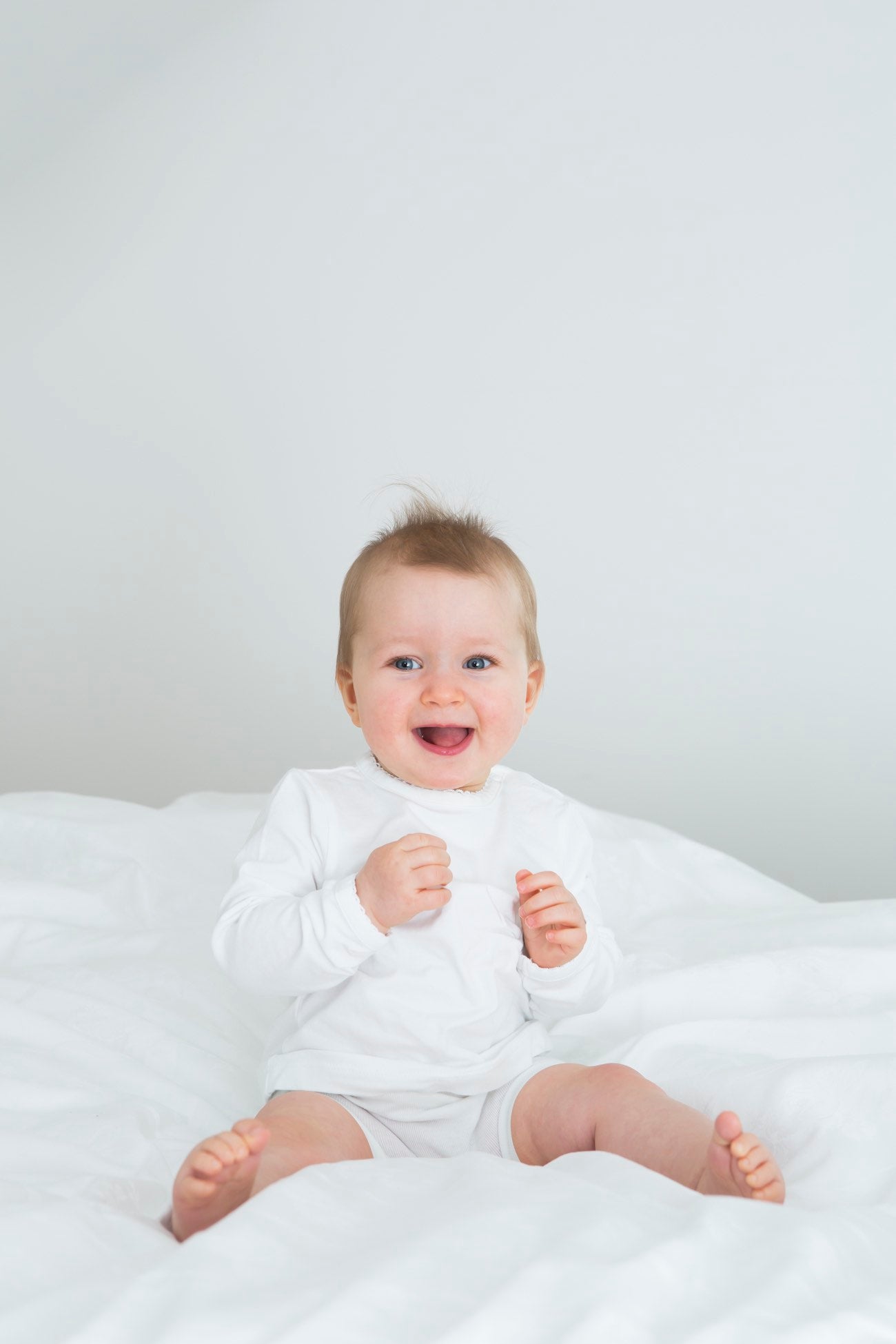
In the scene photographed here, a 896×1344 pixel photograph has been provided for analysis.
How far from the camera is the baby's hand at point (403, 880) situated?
1036 millimetres

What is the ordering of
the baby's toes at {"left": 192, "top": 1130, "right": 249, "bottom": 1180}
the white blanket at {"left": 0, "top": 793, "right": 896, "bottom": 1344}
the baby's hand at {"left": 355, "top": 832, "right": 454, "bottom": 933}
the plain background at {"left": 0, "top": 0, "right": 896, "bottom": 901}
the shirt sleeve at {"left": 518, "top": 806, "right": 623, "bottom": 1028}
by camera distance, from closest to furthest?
1. the white blanket at {"left": 0, "top": 793, "right": 896, "bottom": 1344}
2. the baby's toes at {"left": 192, "top": 1130, "right": 249, "bottom": 1180}
3. the baby's hand at {"left": 355, "top": 832, "right": 454, "bottom": 933}
4. the shirt sleeve at {"left": 518, "top": 806, "right": 623, "bottom": 1028}
5. the plain background at {"left": 0, "top": 0, "right": 896, "bottom": 901}

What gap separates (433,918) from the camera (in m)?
1.12

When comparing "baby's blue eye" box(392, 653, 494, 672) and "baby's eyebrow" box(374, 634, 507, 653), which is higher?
"baby's eyebrow" box(374, 634, 507, 653)

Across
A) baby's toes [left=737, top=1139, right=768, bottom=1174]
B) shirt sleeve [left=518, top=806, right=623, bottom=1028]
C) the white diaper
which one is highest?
shirt sleeve [left=518, top=806, right=623, bottom=1028]

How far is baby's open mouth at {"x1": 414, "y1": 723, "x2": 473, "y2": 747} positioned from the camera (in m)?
1.19

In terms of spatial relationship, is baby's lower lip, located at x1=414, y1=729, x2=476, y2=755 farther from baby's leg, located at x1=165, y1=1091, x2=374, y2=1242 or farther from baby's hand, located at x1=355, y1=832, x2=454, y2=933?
baby's leg, located at x1=165, y1=1091, x2=374, y2=1242

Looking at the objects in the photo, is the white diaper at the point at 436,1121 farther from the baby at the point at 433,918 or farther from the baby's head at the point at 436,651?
the baby's head at the point at 436,651

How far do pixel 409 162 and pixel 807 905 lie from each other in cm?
169

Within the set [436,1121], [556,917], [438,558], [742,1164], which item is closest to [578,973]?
[556,917]

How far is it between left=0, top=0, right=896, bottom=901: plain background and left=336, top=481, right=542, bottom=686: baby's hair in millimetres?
1256

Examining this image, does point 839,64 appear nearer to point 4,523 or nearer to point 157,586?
point 157,586

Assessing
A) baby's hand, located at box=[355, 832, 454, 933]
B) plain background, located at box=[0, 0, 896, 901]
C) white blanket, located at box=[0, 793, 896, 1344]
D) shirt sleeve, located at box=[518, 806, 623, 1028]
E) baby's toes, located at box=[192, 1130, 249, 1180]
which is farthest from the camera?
plain background, located at box=[0, 0, 896, 901]

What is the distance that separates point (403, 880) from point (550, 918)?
15 cm

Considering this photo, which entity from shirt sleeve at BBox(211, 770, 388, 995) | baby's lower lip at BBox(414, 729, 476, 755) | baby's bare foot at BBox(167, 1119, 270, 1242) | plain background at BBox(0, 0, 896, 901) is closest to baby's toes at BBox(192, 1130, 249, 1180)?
baby's bare foot at BBox(167, 1119, 270, 1242)
